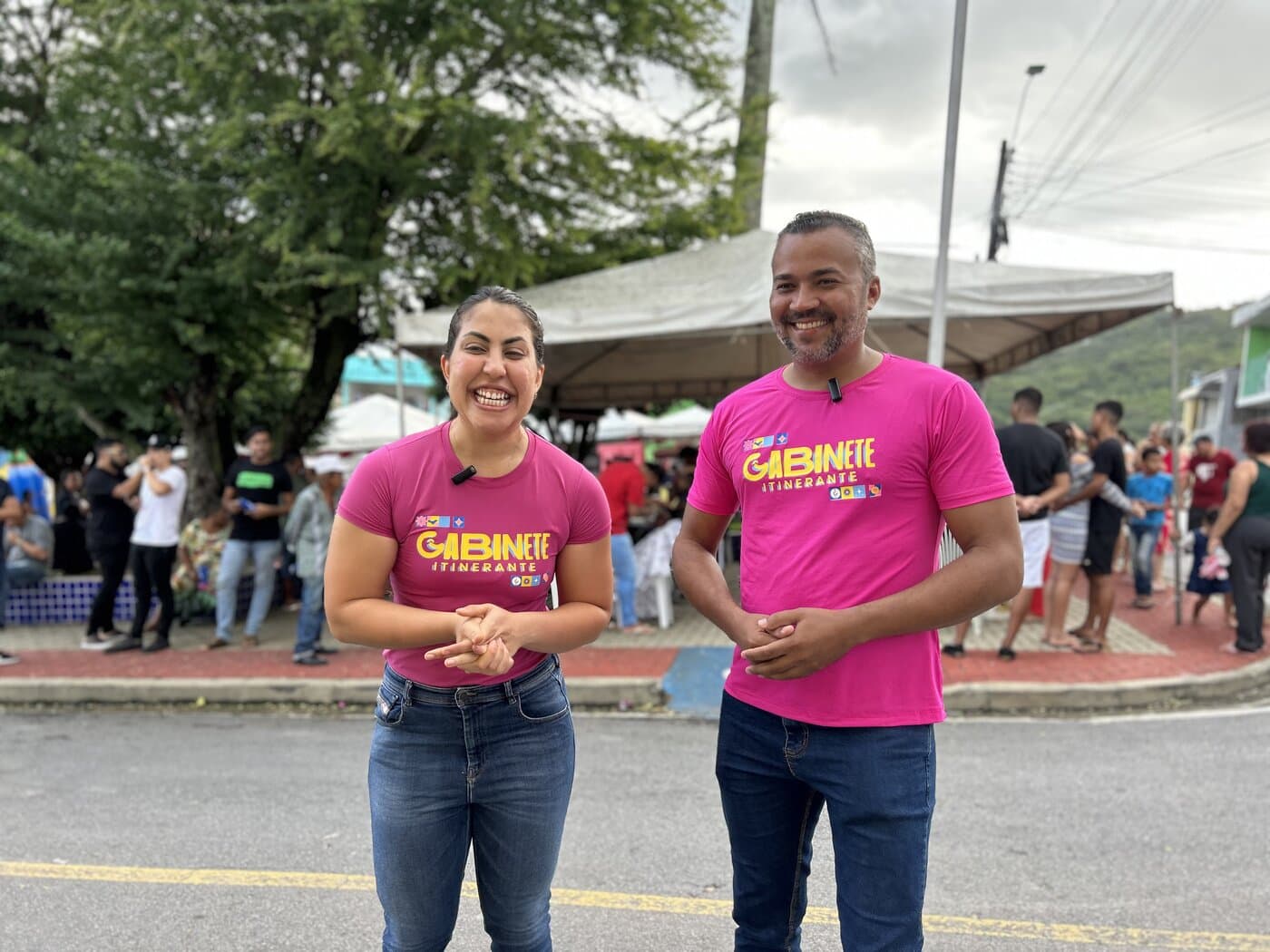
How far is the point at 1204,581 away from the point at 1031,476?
264 centimetres

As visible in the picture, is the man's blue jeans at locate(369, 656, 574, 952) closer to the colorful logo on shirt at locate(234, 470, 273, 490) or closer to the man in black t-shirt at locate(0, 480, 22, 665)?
the colorful logo on shirt at locate(234, 470, 273, 490)

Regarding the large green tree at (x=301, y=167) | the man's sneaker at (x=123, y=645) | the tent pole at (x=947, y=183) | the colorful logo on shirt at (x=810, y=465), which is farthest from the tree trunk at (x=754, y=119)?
the colorful logo on shirt at (x=810, y=465)

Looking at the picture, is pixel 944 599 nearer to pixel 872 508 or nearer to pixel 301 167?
pixel 872 508

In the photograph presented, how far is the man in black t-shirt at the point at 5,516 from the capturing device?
7906 millimetres

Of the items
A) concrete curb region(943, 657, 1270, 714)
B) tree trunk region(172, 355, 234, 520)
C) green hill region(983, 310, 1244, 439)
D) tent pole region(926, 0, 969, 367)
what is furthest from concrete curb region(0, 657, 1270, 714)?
green hill region(983, 310, 1244, 439)

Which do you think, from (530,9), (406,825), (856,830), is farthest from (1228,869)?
(530,9)

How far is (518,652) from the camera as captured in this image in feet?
6.88

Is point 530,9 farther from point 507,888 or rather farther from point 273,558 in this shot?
point 507,888

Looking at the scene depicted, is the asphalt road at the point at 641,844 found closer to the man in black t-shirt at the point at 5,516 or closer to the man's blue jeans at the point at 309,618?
the man's blue jeans at the point at 309,618

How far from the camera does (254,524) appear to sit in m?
8.06

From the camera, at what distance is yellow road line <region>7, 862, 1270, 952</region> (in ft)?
10.1

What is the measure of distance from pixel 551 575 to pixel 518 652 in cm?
19

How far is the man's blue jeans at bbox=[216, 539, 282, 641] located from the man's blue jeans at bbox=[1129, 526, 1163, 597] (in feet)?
29.0

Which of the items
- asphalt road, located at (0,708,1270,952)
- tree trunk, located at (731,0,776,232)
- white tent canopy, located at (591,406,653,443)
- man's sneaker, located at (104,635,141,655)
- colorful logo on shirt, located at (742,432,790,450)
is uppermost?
tree trunk, located at (731,0,776,232)
